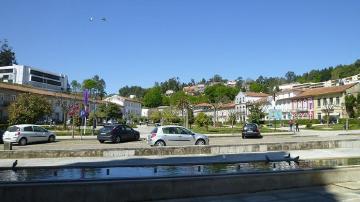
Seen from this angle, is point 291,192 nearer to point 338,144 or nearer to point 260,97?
point 338,144

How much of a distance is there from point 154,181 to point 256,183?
2.71 m

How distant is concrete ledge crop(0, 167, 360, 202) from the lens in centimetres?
889

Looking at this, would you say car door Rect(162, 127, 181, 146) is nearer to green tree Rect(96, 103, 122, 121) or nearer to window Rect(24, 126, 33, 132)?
window Rect(24, 126, 33, 132)

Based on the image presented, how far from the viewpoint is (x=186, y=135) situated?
26156mm

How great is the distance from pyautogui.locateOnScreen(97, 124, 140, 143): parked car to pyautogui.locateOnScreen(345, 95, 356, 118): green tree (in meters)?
60.9

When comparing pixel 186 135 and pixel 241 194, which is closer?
pixel 241 194

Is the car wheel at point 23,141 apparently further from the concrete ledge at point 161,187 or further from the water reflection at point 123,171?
the concrete ledge at point 161,187

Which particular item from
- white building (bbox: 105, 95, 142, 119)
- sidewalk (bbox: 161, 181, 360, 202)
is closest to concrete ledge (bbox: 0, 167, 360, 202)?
sidewalk (bbox: 161, 181, 360, 202)

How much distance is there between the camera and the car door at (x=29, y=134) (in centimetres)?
3067

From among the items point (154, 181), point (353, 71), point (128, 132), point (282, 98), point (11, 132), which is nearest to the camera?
point (154, 181)

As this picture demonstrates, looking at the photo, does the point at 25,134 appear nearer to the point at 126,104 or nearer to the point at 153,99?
the point at 126,104

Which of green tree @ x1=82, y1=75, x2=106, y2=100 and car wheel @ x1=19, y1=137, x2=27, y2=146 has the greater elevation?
green tree @ x1=82, y1=75, x2=106, y2=100

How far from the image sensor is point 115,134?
31.9 metres

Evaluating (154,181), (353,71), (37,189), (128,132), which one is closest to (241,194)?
(154,181)
